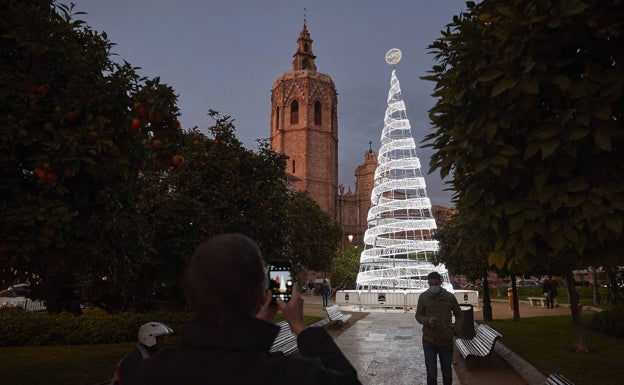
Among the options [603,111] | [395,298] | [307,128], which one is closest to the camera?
[603,111]

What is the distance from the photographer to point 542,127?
4555 mm

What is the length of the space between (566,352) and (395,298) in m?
20.9

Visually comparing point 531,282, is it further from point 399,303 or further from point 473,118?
point 473,118

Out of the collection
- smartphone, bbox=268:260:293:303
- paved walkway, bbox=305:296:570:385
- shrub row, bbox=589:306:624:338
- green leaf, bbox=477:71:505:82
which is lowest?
paved walkway, bbox=305:296:570:385

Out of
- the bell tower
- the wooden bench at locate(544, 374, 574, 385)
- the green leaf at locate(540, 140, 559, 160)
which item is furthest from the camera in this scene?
the bell tower

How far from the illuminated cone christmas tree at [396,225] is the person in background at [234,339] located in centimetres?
3397

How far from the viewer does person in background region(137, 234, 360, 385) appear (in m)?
1.70

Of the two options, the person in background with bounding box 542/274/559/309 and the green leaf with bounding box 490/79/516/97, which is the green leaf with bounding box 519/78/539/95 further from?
the person in background with bounding box 542/274/559/309

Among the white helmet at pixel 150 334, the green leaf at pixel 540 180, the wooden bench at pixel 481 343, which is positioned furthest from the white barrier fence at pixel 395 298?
the green leaf at pixel 540 180

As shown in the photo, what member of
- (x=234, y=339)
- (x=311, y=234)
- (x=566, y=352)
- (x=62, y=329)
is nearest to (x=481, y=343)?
(x=566, y=352)

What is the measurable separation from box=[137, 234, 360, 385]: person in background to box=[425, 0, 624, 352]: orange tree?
127 inches

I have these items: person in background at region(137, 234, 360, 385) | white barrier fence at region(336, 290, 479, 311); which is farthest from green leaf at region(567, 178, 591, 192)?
white barrier fence at region(336, 290, 479, 311)

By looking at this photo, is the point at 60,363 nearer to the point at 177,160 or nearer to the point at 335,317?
the point at 177,160

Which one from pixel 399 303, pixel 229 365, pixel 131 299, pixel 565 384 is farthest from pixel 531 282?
pixel 229 365
